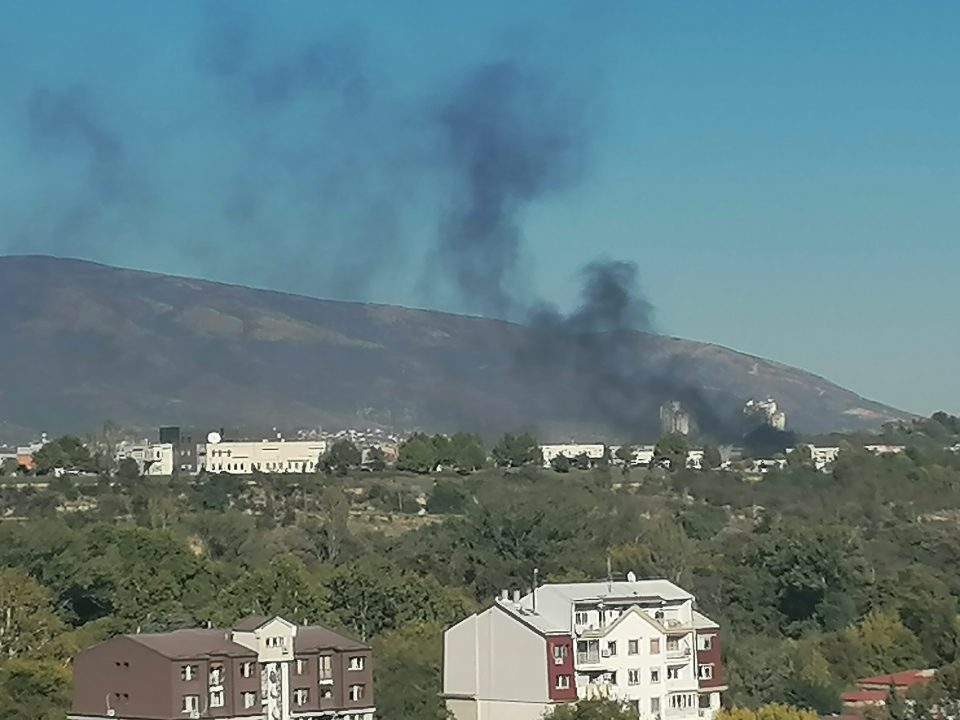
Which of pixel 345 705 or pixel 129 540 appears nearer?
pixel 345 705

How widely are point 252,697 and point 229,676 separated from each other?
0.79m

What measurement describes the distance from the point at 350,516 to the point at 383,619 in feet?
92.5

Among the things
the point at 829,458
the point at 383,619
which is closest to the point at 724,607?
the point at 383,619

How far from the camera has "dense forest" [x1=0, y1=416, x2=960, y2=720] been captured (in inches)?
1788

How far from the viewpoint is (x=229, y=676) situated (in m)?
37.2

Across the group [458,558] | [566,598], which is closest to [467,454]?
[458,558]

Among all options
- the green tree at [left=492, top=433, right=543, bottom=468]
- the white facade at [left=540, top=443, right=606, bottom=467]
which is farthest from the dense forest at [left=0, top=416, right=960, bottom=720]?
the white facade at [left=540, top=443, right=606, bottom=467]

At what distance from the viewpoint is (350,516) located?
7769cm

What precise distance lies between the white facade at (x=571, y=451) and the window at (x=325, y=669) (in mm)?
65969

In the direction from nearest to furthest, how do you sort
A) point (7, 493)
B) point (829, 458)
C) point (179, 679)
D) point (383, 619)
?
1. point (179, 679)
2. point (383, 619)
3. point (7, 493)
4. point (829, 458)

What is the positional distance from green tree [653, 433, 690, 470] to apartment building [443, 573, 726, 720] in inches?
2054

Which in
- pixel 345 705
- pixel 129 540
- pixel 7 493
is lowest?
pixel 345 705

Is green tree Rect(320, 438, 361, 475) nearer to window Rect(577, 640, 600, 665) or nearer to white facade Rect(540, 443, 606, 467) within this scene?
white facade Rect(540, 443, 606, 467)

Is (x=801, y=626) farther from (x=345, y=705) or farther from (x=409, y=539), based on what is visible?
(x=345, y=705)
